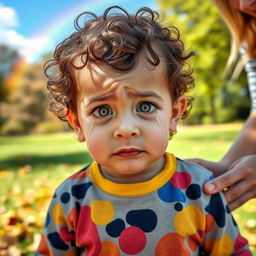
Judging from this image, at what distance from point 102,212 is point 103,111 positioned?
1.23 ft

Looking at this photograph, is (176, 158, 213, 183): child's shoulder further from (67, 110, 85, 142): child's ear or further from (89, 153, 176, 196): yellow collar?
(67, 110, 85, 142): child's ear

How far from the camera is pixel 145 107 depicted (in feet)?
4.30

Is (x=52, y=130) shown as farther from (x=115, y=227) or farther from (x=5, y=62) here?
(x=115, y=227)

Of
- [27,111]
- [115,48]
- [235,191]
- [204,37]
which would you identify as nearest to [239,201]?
[235,191]

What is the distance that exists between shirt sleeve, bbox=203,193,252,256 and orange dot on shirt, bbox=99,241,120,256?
0.34 meters

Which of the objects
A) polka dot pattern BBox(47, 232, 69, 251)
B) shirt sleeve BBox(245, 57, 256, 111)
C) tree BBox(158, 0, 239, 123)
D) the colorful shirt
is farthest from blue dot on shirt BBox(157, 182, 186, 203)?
tree BBox(158, 0, 239, 123)

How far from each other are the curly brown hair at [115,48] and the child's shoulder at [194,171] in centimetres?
27

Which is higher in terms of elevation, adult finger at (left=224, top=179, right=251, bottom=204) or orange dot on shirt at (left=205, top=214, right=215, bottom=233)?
adult finger at (left=224, top=179, right=251, bottom=204)

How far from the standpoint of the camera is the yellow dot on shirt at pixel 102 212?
54.9 inches

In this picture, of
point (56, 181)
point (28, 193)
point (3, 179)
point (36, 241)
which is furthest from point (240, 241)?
point (3, 179)

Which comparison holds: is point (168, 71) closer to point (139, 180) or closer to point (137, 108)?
point (137, 108)

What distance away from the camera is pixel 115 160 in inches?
51.6

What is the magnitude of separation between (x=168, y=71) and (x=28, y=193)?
273cm

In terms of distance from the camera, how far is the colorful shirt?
4.50 feet
